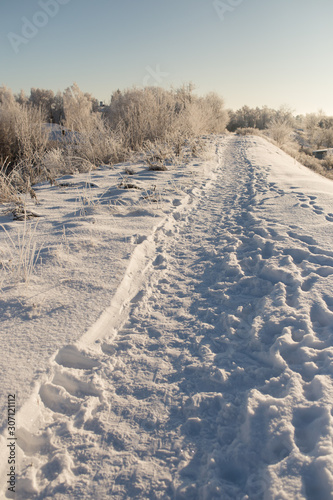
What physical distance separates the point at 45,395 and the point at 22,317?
0.66 meters

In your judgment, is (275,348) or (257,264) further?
(257,264)

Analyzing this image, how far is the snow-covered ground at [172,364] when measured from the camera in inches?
47.0

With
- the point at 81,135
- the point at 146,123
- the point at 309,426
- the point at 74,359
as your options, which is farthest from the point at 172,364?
the point at 146,123

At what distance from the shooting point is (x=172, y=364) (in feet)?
5.77

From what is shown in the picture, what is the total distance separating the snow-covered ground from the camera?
1.19 m

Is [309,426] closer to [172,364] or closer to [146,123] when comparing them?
[172,364]

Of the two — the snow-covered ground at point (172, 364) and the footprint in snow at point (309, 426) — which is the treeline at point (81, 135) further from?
the footprint in snow at point (309, 426)

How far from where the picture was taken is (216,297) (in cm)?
237

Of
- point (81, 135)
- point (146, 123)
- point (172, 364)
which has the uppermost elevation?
point (146, 123)

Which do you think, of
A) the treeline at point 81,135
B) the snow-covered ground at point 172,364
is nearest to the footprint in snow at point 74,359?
the snow-covered ground at point 172,364

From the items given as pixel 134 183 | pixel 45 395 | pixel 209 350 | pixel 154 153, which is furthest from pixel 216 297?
pixel 154 153

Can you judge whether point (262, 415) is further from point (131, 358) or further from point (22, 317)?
point (22, 317)

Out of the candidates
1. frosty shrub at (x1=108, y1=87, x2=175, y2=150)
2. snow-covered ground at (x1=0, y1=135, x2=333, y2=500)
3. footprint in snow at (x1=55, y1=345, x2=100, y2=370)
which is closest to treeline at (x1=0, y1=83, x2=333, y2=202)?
frosty shrub at (x1=108, y1=87, x2=175, y2=150)

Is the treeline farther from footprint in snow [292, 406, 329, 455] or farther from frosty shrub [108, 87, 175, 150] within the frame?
footprint in snow [292, 406, 329, 455]
